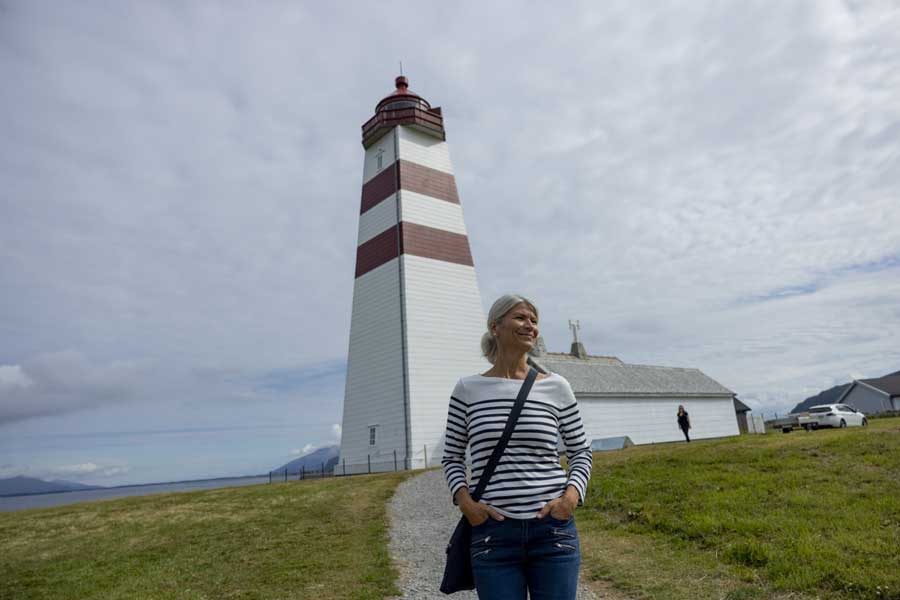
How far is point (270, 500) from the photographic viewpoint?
17.3 meters

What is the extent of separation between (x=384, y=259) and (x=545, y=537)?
24.1 meters

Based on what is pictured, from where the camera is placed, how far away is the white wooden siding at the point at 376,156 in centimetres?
2848

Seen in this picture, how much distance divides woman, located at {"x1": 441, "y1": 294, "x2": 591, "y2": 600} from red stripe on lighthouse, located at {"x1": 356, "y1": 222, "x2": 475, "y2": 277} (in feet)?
74.1

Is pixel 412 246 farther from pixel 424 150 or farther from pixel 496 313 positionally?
pixel 496 313

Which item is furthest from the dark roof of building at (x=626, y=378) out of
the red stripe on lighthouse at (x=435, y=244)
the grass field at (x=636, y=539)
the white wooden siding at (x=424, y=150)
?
the grass field at (x=636, y=539)

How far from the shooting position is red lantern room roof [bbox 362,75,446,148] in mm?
28656

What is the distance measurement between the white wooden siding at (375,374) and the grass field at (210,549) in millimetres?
5864

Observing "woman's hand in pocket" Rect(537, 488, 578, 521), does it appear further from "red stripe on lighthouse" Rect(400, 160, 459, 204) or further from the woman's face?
"red stripe on lighthouse" Rect(400, 160, 459, 204)

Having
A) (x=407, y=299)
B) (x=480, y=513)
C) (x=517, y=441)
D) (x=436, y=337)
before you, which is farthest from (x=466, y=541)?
(x=436, y=337)

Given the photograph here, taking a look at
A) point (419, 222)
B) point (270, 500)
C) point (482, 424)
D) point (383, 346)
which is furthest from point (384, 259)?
point (482, 424)

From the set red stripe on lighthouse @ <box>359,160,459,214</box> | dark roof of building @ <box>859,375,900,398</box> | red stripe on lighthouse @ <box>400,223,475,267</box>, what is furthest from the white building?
dark roof of building @ <box>859,375,900,398</box>

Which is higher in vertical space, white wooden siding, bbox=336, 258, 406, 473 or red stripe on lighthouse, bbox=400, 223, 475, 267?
red stripe on lighthouse, bbox=400, 223, 475, 267

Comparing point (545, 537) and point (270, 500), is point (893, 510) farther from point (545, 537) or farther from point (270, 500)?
point (270, 500)

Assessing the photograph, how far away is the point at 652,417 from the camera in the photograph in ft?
107
